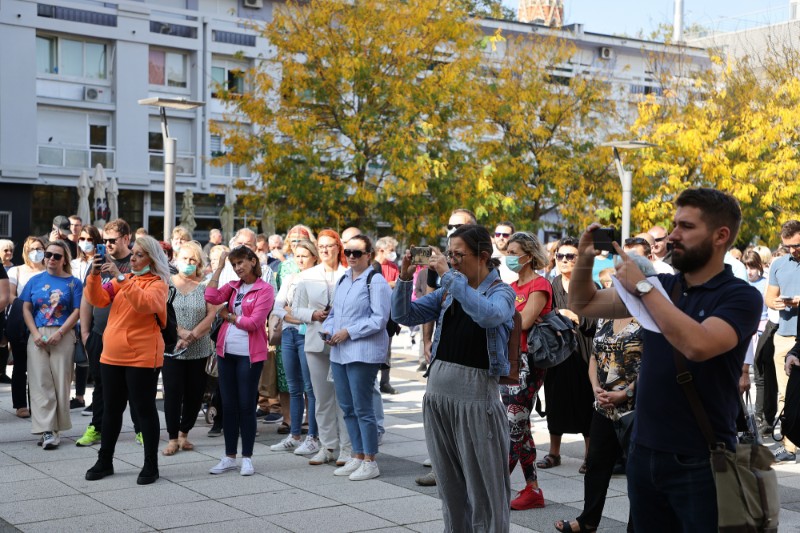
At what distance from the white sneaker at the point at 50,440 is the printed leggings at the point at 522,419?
175 inches

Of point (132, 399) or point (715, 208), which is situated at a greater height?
point (715, 208)

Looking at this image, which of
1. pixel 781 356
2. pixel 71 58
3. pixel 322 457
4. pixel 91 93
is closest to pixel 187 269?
pixel 322 457

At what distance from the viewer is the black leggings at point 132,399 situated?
7773mm

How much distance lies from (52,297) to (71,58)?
102ft

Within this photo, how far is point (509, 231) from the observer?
9242mm

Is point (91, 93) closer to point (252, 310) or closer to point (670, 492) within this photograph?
point (252, 310)

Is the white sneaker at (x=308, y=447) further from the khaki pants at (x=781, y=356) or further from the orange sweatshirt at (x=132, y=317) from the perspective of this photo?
the khaki pants at (x=781, y=356)

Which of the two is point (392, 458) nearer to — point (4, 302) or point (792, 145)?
point (4, 302)

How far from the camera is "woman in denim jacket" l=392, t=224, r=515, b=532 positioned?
534 centimetres

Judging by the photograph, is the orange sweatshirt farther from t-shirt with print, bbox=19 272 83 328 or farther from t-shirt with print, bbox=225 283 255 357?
t-shirt with print, bbox=19 272 83 328

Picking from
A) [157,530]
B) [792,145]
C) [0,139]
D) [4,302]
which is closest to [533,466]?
[157,530]

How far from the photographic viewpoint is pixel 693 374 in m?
3.64

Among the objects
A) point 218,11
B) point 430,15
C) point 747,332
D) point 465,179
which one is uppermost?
point 218,11

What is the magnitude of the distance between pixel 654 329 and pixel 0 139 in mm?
36520
